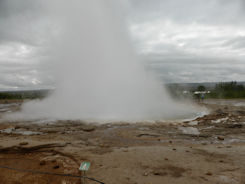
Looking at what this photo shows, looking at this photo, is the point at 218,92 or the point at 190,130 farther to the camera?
the point at 218,92

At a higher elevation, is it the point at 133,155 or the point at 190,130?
the point at 190,130

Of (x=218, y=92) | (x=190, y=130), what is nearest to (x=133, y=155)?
(x=190, y=130)

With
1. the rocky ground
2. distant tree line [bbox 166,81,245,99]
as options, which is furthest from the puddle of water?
distant tree line [bbox 166,81,245,99]

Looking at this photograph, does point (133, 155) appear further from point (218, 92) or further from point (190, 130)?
point (218, 92)

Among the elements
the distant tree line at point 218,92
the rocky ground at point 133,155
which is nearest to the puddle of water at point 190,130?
the rocky ground at point 133,155

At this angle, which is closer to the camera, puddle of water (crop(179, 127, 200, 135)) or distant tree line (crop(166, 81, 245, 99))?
puddle of water (crop(179, 127, 200, 135))

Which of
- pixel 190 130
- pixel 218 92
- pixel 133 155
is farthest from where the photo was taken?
pixel 218 92

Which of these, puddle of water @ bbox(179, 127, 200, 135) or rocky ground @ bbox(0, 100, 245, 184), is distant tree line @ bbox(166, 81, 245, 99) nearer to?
puddle of water @ bbox(179, 127, 200, 135)

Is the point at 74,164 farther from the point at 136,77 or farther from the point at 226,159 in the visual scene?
the point at 136,77
